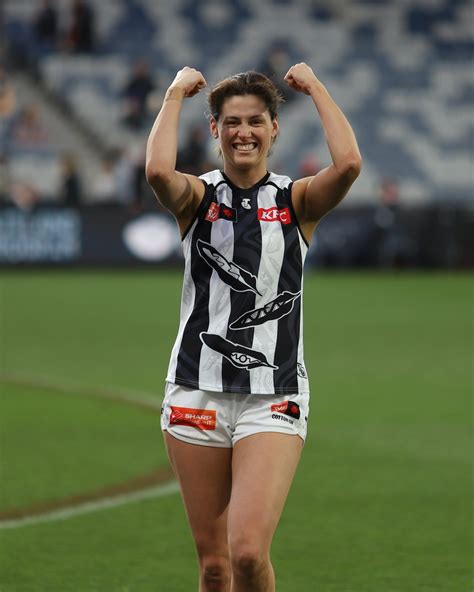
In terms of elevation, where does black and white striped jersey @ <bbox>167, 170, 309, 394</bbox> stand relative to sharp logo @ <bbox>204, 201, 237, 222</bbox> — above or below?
below

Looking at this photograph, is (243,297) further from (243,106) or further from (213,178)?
(243,106)

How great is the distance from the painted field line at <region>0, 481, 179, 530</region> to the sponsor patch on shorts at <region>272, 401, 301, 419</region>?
9.73ft

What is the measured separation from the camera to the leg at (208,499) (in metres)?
4.50

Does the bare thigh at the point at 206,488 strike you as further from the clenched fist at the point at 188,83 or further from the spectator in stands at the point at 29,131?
the spectator in stands at the point at 29,131

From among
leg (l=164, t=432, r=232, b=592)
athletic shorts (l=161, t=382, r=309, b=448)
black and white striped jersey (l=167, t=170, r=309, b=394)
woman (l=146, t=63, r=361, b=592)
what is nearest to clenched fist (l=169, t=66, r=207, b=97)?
woman (l=146, t=63, r=361, b=592)

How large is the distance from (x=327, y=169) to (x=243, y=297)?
568 mm

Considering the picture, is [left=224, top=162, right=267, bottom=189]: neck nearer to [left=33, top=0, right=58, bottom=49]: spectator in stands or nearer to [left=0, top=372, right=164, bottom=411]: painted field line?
[left=0, top=372, right=164, bottom=411]: painted field line

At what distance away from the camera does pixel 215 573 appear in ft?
14.9

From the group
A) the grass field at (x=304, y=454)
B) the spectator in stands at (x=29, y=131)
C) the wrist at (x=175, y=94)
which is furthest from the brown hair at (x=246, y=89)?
the spectator in stands at (x=29, y=131)

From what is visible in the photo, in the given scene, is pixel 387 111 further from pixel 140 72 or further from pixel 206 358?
pixel 206 358

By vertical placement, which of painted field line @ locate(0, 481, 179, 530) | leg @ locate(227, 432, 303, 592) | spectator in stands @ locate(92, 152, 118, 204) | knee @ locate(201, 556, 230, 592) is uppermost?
leg @ locate(227, 432, 303, 592)

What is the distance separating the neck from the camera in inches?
182

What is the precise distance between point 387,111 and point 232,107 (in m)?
29.3

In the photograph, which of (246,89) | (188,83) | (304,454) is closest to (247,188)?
(246,89)
